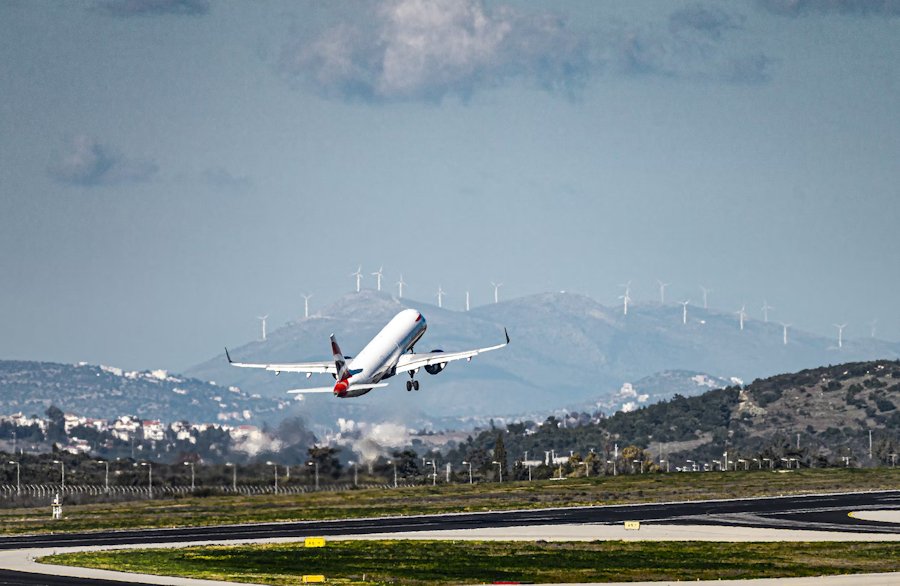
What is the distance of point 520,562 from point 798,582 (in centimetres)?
1815

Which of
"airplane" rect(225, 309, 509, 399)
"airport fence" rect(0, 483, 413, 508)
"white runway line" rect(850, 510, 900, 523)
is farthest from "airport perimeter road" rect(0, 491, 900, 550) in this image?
"airport fence" rect(0, 483, 413, 508)

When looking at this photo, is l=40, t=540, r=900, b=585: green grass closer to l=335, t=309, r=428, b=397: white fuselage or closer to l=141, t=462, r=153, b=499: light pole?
l=335, t=309, r=428, b=397: white fuselage

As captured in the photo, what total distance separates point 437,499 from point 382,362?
29.0 meters

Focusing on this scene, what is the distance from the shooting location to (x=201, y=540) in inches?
4003

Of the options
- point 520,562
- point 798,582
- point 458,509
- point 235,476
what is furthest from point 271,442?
point 798,582

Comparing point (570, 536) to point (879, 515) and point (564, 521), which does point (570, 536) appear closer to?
point (564, 521)

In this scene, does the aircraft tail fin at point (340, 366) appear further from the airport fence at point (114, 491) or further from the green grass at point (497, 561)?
the airport fence at point (114, 491)

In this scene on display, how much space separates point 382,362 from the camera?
123 metres

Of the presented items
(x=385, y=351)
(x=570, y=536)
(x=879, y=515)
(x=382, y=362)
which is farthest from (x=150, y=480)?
(x=879, y=515)

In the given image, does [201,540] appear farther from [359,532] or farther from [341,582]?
[341,582]

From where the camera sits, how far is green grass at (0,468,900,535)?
124 meters

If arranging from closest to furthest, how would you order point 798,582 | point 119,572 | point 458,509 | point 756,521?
point 798,582, point 119,572, point 756,521, point 458,509

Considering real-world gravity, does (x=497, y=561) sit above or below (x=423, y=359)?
below

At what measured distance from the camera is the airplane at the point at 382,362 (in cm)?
11856
